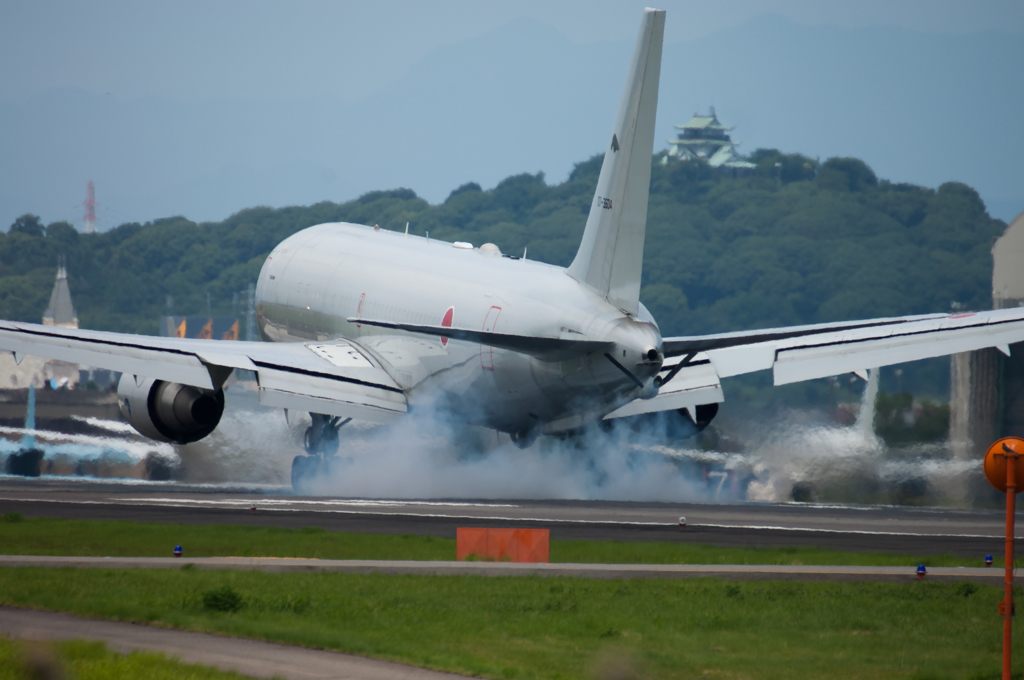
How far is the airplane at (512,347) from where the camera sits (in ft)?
101

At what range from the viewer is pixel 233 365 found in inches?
1346

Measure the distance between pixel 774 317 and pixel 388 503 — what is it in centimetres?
7184

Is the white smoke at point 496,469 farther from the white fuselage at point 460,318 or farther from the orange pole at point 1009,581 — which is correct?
the orange pole at point 1009,581

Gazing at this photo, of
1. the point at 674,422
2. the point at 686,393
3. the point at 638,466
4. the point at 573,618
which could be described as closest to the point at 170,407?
the point at 638,466

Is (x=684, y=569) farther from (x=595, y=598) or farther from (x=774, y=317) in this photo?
(x=774, y=317)

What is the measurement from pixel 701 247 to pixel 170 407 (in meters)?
87.9

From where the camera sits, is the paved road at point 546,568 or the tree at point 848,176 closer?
the paved road at point 546,568

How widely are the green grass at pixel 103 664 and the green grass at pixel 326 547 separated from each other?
968 centimetres

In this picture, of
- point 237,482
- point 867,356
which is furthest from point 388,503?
point 867,356

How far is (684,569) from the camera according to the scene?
2233 centimetres

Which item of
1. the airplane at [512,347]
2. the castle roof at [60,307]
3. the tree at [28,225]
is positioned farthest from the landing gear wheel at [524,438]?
the tree at [28,225]

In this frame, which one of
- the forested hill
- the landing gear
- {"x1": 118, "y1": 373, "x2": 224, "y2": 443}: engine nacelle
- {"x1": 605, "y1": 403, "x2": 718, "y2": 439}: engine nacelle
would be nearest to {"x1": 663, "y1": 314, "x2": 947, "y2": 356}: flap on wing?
{"x1": 605, "y1": 403, "x2": 718, "y2": 439}: engine nacelle

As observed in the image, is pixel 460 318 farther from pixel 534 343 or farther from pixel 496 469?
pixel 534 343

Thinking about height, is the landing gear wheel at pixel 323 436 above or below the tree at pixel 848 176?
below
